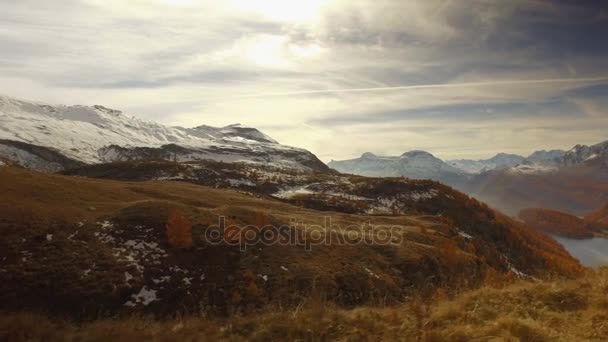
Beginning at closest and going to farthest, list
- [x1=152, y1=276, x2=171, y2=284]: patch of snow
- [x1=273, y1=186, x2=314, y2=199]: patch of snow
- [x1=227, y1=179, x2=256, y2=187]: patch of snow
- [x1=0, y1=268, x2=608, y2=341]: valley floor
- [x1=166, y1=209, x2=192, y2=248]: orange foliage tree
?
[x1=0, y1=268, x2=608, y2=341]: valley floor
[x1=152, y1=276, x2=171, y2=284]: patch of snow
[x1=166, y1=209, x2=192, y2=248]: orange foliage tree
[x1=273, y1=186, x2=314, y2=199]: patch of snow
[x1=227, y1=179, x2=256, y2=187]: patch of snow

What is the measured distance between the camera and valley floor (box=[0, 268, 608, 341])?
30.9 feet

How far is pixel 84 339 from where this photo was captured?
10.4 meters

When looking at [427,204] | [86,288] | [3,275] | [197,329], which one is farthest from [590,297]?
[427,204]

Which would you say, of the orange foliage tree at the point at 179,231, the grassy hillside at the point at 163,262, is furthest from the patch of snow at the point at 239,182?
the orange foliage tree at the point at 179,231

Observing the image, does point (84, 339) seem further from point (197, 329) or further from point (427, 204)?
point (427, 204)

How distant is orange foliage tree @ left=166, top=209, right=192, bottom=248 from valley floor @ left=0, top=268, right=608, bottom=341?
83.7 ft

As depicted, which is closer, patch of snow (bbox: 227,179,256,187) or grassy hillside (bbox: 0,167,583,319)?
grassy hillside (bbox: 0,167,583,319)

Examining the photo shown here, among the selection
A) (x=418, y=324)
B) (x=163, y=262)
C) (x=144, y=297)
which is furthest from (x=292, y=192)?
(x=418, y=324)

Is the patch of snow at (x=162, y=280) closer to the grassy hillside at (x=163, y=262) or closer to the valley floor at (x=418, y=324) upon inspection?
the grassy hillside at (x=163, y=262)

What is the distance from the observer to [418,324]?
33.5 feet

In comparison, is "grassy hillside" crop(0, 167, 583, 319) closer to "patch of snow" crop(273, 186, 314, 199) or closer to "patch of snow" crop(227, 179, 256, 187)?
"patch of snow" crop(273, 186, 314, 199)

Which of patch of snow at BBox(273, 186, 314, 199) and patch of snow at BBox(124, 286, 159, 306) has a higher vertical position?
patch of snow at BBox(273, 186, 314, 199)

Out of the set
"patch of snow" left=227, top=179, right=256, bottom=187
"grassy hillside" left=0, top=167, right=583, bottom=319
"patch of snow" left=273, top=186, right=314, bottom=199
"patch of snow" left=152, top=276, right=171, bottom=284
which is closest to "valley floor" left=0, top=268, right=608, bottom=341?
"grassy hillside" left=0, top=167, right=583, bottom=319

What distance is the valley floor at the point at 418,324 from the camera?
943cm
